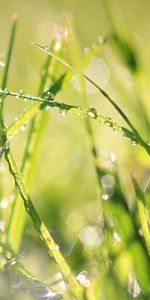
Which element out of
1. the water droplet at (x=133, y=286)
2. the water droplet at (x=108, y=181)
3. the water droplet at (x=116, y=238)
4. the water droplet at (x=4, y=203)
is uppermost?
the water droplet at (x=4, y=203)

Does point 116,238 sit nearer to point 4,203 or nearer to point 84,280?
point 84,280

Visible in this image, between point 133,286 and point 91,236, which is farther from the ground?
point 91,236

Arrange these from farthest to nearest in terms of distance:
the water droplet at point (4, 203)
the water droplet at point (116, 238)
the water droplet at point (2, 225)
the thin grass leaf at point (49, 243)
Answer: the water droplet at point (4, 203) < the water droplet at point (2, 225) < the water droplet at point (116, 238) < the thin grass leaf at point (49, 243)

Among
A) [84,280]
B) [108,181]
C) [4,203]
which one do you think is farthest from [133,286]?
[4,203]

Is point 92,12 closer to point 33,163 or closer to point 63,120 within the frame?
A: point 63,120

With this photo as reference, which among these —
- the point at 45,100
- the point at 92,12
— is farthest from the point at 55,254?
the point at 92,12

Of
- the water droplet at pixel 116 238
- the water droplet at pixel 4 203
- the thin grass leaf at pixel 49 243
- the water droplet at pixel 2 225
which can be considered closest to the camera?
the thin grass leaf at pixel 49 243

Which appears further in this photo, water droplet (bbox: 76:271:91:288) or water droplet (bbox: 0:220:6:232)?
water droplet (bbox: 0:220:6:232)

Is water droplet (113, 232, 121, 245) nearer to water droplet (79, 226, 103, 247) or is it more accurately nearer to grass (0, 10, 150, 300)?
grass (0, 10, 150, 300)

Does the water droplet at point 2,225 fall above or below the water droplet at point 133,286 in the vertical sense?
above

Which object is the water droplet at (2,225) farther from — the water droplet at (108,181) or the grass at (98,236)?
the water droplet at (108,181)

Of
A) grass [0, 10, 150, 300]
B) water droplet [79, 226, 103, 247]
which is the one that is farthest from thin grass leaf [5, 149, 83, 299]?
water droplet [79, 226, 103, 247]

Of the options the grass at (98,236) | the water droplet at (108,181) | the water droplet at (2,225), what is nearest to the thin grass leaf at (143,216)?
the grass at (98,236)
